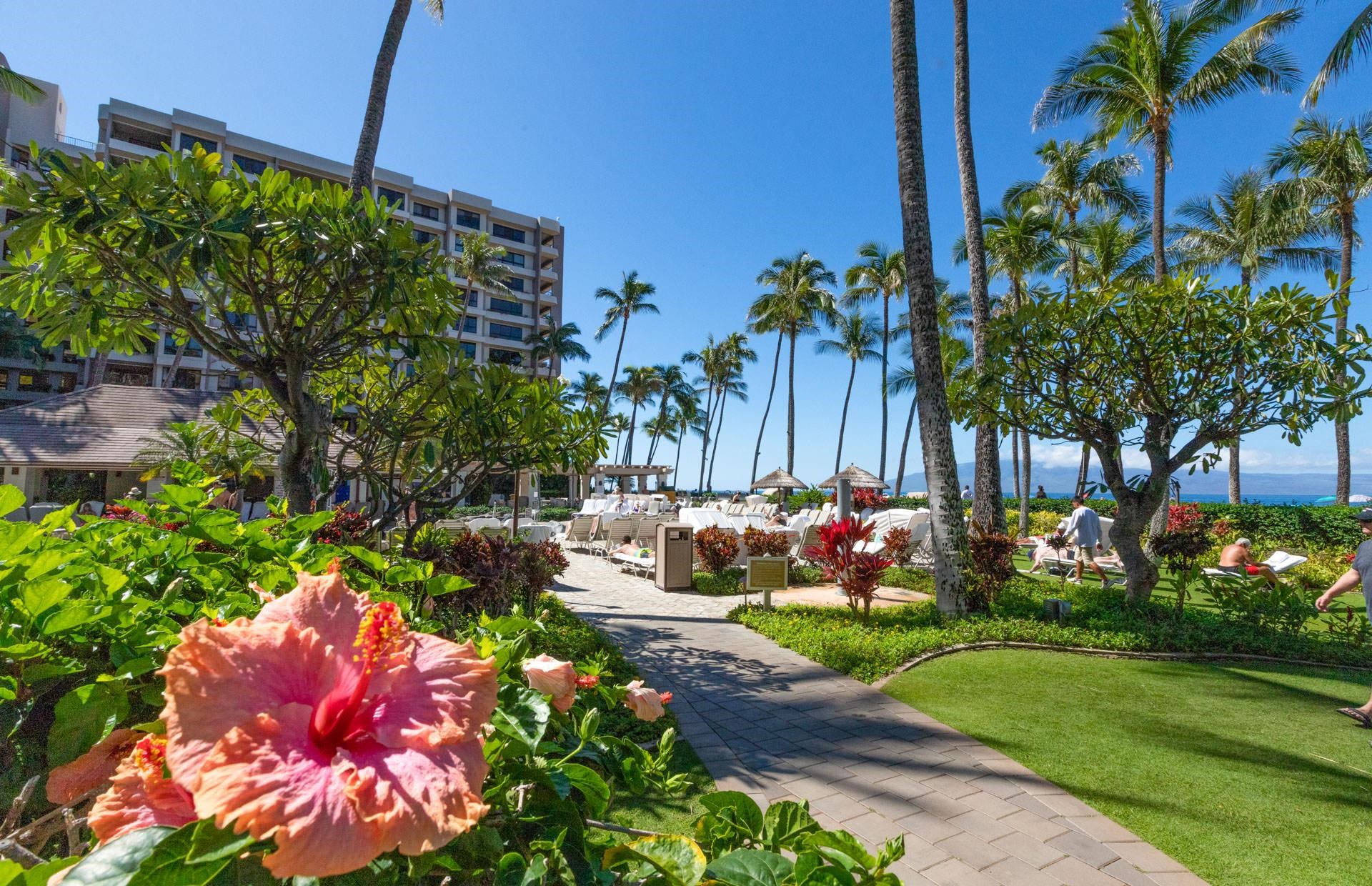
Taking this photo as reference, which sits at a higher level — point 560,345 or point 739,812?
point 560,345

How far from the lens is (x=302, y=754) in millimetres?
514

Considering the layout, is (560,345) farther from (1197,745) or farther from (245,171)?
(1197,745)

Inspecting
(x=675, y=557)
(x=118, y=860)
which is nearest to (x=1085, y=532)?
(x=675, y=557)

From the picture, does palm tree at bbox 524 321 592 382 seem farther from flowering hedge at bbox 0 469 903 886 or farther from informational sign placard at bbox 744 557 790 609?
flowering hedge at bbox 0 469 903 886

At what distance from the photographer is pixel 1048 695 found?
5676 millimetres

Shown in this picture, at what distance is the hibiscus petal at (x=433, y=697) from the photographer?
1.80 ft

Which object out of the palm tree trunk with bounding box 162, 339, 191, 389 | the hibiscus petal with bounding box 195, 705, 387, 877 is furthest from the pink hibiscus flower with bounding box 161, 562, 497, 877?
the palm tree trunk with bounding box 162, 339, 191, 389

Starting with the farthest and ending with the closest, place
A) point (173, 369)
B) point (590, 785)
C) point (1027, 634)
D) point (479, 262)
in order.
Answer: point (479, 262) → point (173, 369) → point (1027, 634) → point (590, 785)

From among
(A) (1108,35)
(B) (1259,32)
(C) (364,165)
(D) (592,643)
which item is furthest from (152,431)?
(B) (1259,32)

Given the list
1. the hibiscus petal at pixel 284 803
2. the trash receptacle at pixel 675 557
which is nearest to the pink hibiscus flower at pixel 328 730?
the hibiscus petal at pixel 284 803

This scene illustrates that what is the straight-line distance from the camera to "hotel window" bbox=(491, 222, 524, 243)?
2152 inches

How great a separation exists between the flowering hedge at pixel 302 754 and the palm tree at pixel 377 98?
7991mm

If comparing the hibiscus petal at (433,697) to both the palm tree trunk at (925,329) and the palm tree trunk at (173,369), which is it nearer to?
the palm tree trunk at (925,329)

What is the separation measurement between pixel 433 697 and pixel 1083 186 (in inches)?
1153
